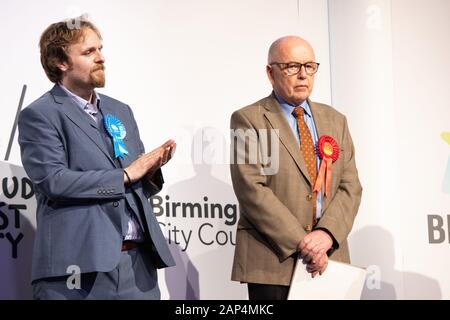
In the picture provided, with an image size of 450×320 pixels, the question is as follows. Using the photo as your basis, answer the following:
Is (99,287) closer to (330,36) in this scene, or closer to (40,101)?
(40,101)

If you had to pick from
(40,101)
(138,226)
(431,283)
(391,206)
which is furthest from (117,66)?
(431,283)

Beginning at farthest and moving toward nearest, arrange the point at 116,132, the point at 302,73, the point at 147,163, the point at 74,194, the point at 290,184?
the point at 302,73 < the point at 290,184 < the point at 116,132 < the point at 147,163 < the point at 74,194

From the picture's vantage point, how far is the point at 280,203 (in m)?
3.42

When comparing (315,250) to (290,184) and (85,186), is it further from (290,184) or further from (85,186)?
(85,186)

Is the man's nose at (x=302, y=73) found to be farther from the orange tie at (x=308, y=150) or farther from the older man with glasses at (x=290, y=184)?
the orange tie at (x=308, y=150)

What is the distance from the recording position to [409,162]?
4.89m

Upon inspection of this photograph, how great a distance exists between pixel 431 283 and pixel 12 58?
9.38 ft

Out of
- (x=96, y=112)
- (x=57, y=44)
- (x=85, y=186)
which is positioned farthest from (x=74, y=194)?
(x=57, y=44)

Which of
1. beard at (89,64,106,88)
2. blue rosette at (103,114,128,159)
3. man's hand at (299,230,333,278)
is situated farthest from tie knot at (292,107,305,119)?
beard at (89,64,106,88)

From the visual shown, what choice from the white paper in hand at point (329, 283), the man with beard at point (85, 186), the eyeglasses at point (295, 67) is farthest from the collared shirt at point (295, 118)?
the man with beard at point (85, 186)

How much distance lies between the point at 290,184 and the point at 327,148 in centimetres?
25

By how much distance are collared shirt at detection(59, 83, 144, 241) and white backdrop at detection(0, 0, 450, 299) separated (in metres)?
0.70

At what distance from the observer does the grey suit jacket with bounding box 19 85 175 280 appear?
3064mm
